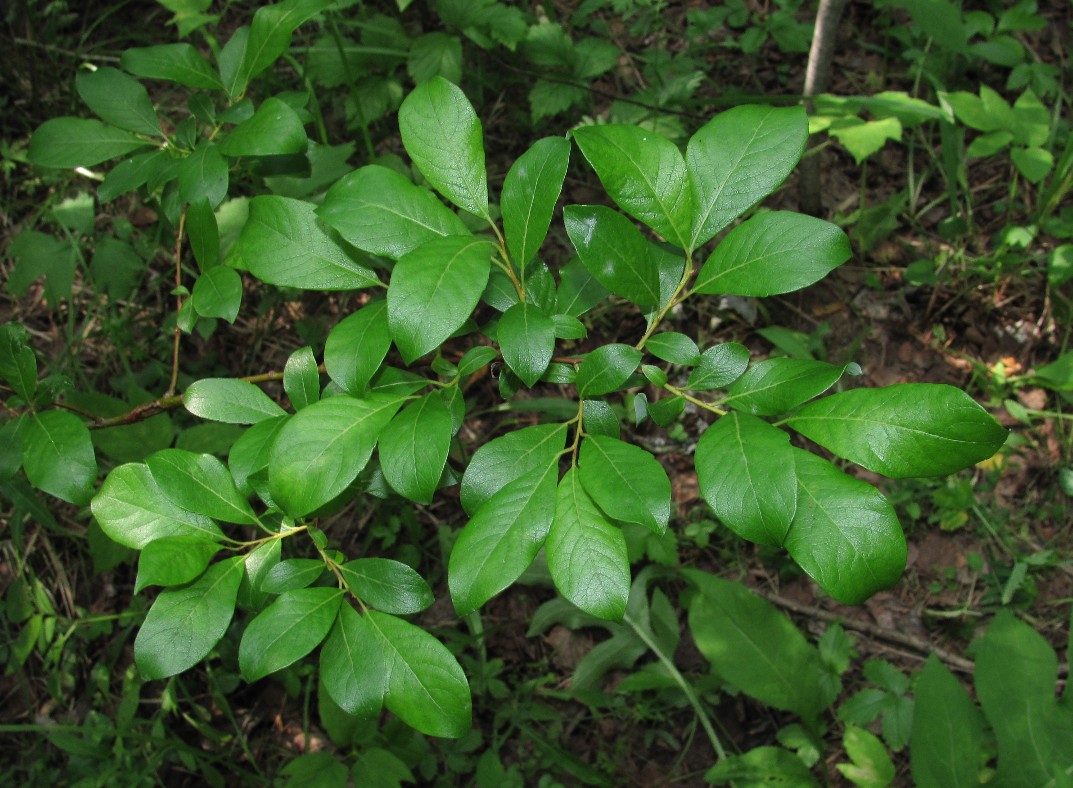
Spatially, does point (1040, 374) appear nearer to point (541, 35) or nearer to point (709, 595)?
point (709, 595)

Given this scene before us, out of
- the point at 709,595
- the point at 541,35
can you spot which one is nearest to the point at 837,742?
the point at 709,595

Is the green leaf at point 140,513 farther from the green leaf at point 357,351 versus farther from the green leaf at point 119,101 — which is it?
the green leaf at point 119,101

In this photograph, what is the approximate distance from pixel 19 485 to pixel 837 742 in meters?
2.14

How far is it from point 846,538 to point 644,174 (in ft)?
1.61

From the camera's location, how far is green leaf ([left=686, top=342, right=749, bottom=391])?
0.98 metres

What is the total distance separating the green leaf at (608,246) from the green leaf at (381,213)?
16 cm

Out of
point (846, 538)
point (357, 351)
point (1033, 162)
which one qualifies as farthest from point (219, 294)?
point (1033, 162)

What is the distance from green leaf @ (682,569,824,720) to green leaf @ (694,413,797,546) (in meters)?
1.23

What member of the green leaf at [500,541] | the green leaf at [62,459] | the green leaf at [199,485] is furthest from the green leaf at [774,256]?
the green leaf at [62,459]

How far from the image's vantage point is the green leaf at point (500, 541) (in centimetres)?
86

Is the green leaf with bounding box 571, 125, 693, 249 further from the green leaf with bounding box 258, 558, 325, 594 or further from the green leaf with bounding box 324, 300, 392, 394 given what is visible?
the green leaf with bounding box 258, 558, 325, 594

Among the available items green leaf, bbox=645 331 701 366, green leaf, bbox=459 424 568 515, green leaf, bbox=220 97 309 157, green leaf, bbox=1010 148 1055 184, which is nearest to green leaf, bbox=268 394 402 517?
green leaf, bbox=459 424 568 515

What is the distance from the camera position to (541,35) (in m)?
2.51

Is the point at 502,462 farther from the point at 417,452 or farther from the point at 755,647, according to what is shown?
the point at 755,647
